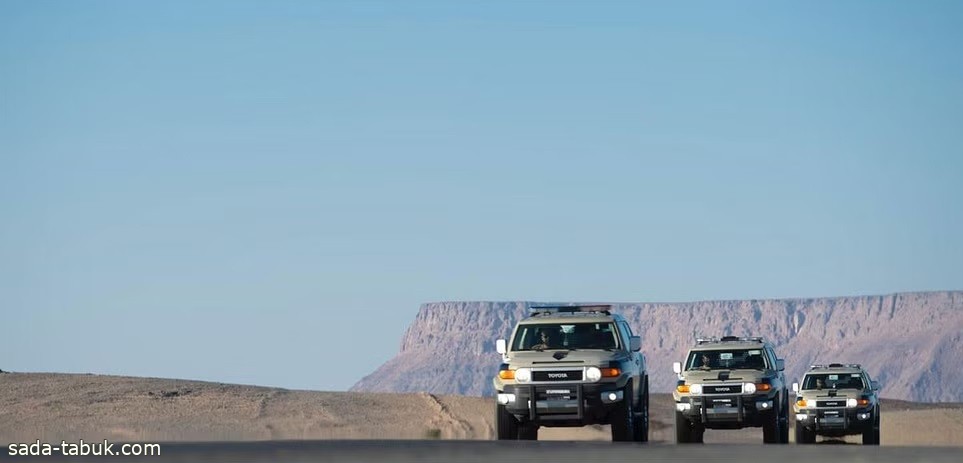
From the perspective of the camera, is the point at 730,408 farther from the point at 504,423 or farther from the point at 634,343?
the point at 504,423

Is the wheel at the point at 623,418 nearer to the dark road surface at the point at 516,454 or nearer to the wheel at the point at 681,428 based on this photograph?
the dark road surface at the point at 516,454

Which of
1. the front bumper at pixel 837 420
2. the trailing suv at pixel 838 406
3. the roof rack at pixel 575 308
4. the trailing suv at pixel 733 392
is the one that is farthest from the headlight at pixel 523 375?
the front bumper at pixel 837 420

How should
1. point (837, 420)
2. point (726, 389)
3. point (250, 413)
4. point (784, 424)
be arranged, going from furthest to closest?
point (250, 413) < point (837, 420) < point (784, 424) < point (726, 389)

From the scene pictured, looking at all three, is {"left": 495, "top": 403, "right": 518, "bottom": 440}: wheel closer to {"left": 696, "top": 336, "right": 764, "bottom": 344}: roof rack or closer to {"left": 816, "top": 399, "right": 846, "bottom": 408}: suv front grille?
{"left": 696, "top": 336, "right": 764, "bottom": 344}: roof rack

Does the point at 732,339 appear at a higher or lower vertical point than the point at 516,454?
higher

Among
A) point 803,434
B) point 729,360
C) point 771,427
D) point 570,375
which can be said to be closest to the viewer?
point 570,375

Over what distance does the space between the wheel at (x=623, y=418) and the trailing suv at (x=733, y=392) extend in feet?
11.4

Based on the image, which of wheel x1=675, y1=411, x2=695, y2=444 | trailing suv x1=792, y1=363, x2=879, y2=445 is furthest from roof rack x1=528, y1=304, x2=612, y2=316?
trailing suv x1=792, y1=363, x2=879, y2=445

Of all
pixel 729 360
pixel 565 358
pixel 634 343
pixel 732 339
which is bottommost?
pixel 565 358

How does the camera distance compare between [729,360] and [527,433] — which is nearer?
[527,433]

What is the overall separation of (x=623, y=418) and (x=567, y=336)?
1834 millimetres

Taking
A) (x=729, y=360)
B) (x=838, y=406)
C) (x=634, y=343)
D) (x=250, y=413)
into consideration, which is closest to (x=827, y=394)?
(x=838, y=406)

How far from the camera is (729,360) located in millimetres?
36312

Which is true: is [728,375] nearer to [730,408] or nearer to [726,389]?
[726,389]
